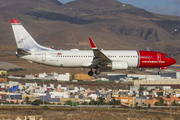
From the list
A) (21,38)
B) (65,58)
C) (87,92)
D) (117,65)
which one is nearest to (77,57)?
(65,58)

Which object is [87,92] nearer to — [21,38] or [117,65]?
[117,65]

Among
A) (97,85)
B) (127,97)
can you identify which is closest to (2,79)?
(97,85)

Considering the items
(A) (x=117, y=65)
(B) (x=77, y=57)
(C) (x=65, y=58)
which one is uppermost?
(B) (x=77, y=57)

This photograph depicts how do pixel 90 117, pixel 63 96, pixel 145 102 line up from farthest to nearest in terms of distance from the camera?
pixel 63 96
pixel 145 102
pixel 90 117

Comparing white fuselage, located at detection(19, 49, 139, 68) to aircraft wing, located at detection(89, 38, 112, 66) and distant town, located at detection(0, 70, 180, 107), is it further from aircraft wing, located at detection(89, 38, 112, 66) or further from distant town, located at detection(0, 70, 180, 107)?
distant town, located at detection(0, 70, 180, 107)

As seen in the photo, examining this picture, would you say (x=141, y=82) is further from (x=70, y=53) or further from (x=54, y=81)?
(x=70, y=53)

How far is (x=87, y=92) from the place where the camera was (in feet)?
374

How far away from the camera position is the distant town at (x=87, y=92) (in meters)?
88.9

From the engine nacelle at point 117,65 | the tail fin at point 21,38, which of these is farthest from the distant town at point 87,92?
the tail fin at point 21,38

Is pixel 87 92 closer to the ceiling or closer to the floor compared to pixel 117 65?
closer to the floor

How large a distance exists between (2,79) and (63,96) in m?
52.7

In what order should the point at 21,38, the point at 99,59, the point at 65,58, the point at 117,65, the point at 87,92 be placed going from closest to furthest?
the point at 99,59 < the point at 117,65 < the point at 65,58 < the point at 21,38 < the point at 87,92

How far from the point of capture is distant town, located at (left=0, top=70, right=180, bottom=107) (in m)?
88.9

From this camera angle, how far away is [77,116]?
52.5 m
